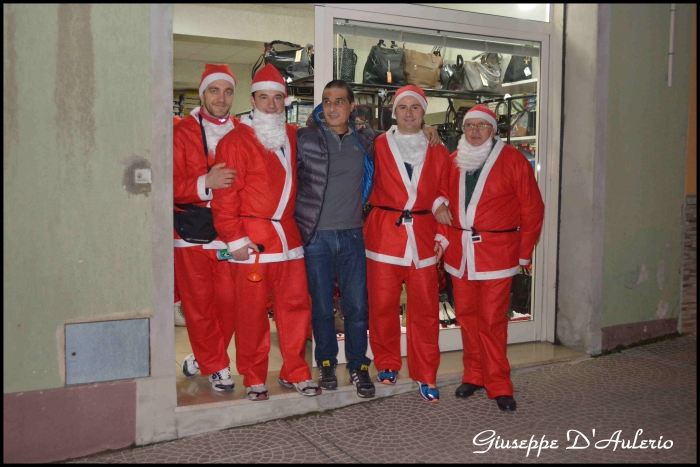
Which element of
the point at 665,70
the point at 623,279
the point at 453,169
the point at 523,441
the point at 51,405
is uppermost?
the point at 665,70

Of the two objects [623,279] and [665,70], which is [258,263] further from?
[665,70]

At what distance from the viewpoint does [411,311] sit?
4.01 meters

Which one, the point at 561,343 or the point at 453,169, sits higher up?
the point at 453,169

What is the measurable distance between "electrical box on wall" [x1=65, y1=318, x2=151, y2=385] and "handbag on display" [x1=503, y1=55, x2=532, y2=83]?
3.44 meters

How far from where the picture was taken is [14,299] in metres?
3.12

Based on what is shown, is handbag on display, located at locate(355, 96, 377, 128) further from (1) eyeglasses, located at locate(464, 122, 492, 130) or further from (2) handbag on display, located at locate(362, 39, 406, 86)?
(1) eyeglasses, located at locate(464, 122, 492, 130)

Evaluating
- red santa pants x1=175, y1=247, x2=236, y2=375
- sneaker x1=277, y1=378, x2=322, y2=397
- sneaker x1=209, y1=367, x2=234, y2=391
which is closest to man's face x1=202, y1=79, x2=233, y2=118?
red santa pants x1=175, y1=247, x2=236, y2=375

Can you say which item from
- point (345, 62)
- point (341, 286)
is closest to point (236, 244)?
point (341, 286)

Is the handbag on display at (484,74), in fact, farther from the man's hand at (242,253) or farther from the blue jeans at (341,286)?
the man's hand at (242,253)

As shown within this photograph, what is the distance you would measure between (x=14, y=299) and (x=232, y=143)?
1324mm

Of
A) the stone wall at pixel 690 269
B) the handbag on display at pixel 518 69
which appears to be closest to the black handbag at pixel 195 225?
the handbag on display at pixel 518 69

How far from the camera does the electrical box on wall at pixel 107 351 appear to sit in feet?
10.7

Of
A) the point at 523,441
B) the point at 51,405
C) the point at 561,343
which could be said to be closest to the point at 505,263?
the point at 523,441

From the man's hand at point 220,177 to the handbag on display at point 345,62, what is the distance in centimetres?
138
